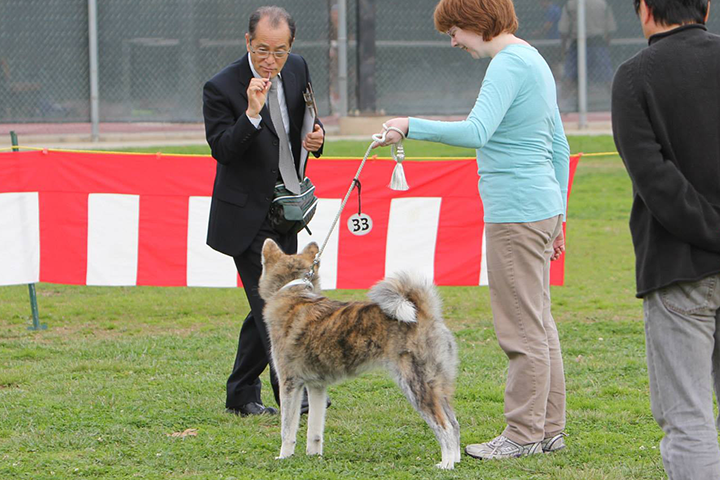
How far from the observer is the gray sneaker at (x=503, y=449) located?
4305 millimetres

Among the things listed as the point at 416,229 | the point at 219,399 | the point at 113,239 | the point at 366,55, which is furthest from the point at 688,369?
the point at 366,55

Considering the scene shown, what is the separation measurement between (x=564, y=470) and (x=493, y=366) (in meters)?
2.16

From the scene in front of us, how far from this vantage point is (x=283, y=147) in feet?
16.2

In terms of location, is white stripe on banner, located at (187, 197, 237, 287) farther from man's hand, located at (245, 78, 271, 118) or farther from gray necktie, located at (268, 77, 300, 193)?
man's hand, located at (245, 78, 271, 118)

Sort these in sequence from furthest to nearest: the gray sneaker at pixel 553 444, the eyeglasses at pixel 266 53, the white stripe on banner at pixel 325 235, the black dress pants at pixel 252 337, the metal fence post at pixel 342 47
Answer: the metal fence post at pixel 342 47, the white stripe on banner at pixel 325 235, the black dress pants at pixel 252 337, the eyeglasses at pixel 266 53, the gray sneaker at pixel 553 444

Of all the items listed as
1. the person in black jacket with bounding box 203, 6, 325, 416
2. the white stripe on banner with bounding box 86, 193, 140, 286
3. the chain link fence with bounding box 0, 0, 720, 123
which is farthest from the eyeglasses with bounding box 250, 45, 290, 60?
the chain link fence with bounding box 0, 0, 720, 123

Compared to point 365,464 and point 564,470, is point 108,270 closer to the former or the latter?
point 365,464

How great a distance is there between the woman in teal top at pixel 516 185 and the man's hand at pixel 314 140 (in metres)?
1.01

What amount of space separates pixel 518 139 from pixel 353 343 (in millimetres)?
1160

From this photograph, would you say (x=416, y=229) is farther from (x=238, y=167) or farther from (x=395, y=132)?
(x=395, y=132)

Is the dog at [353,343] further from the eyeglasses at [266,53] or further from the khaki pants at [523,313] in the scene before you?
the eyeglasses at [266,53]

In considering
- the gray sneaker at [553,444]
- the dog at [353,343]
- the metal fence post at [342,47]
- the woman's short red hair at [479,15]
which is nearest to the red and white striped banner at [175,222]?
the dog at [353,343]

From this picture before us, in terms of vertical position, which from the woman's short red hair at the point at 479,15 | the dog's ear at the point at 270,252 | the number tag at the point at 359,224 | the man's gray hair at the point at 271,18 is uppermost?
the man's gray hair at the point at 271,18

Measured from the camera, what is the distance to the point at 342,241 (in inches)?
309
